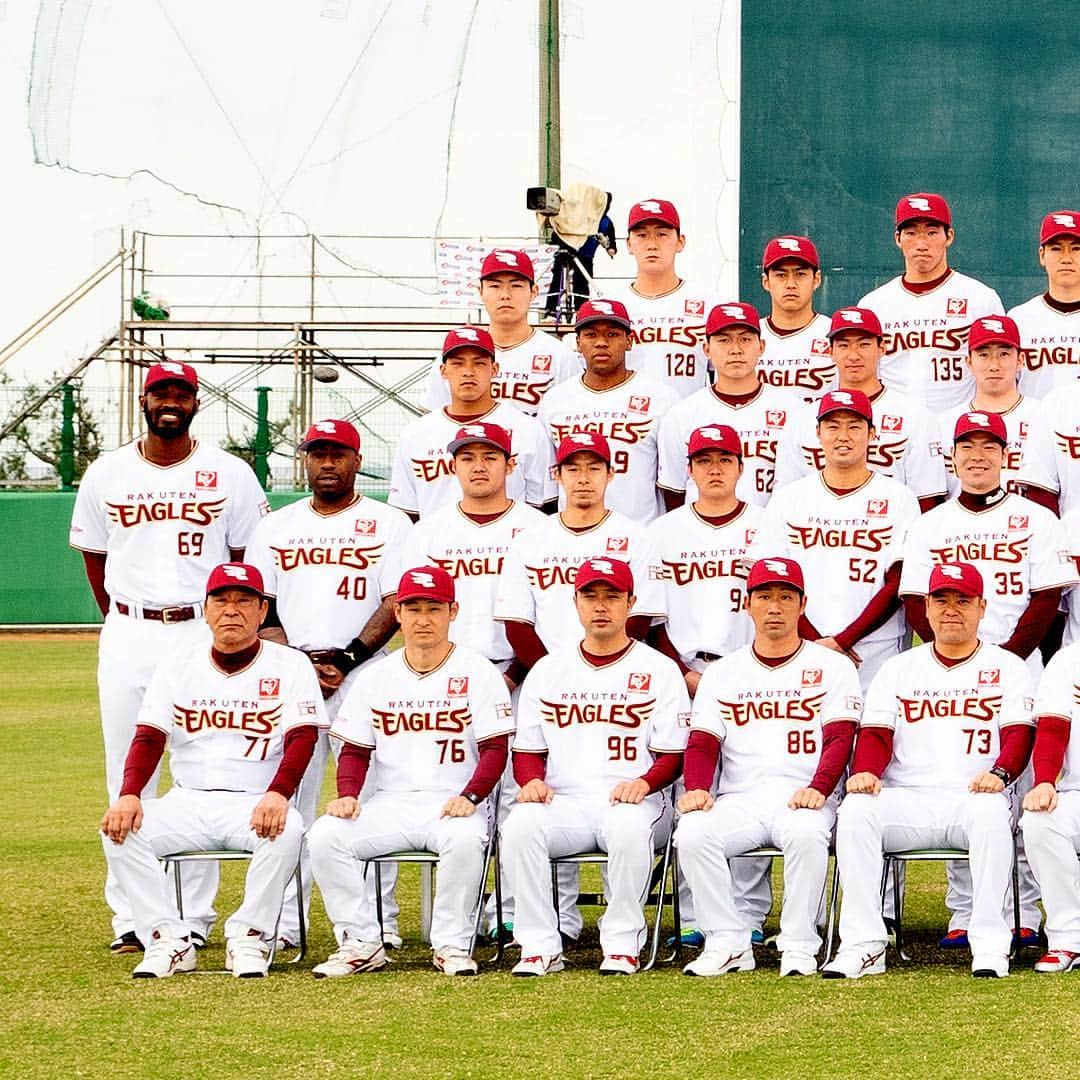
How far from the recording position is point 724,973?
5.77 m

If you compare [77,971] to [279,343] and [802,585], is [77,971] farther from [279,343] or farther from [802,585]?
[279,343]

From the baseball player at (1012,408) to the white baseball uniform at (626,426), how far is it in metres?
1.12

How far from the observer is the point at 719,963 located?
5770mm

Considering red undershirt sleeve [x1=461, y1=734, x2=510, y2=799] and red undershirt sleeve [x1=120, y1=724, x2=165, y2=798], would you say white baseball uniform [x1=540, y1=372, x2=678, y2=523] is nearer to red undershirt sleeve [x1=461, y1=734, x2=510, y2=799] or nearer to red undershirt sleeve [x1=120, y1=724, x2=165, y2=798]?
red undershirt sleeve [x1=461, y1=734, x2=510, y2=799]

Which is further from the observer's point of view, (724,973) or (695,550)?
(695,550)

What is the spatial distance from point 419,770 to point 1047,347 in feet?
9.53

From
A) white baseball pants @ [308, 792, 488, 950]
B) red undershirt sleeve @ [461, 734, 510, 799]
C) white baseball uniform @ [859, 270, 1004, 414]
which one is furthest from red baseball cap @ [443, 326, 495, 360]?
white baseball pants @ [308, 792, 488, 950]

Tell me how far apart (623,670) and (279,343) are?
1606 cm

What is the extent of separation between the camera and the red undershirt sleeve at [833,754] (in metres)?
5.92

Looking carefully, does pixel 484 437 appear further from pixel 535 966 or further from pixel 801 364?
pixel 535 966

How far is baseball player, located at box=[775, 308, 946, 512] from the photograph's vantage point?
6824 millimetres

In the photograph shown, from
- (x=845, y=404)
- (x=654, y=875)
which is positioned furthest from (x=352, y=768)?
(x=845, y=404)

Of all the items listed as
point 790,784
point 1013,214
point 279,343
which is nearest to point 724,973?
point 790,784

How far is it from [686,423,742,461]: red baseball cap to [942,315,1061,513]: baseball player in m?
0.84
